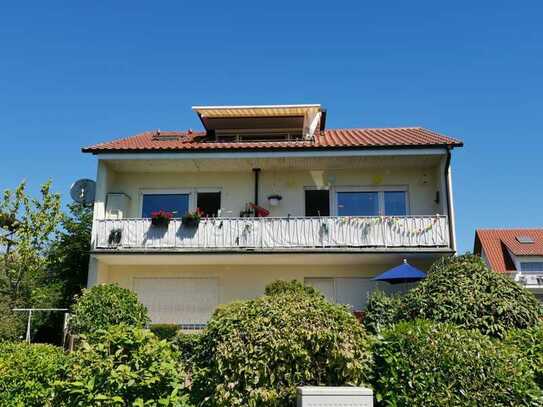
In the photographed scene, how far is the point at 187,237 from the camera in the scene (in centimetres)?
1781

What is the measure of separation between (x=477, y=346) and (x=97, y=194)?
48.9 ft

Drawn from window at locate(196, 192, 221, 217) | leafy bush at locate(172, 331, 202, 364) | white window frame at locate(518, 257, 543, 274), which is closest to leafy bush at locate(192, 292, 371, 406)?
leafy bush at locate(172, 331, 202, 364)

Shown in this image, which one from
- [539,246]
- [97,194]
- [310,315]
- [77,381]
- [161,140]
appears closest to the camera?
[77,381]

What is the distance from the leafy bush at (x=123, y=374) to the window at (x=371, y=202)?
1337cm

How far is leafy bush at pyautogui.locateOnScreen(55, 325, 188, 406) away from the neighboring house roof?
34.6 m

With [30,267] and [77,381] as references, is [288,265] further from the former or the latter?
[77,381]

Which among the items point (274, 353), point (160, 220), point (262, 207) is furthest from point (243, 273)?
point (274, 353)

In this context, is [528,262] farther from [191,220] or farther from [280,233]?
[191,220]

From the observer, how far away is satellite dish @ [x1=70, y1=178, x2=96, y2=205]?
67.1ft

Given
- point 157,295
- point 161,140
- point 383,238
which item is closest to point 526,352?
point 383,238

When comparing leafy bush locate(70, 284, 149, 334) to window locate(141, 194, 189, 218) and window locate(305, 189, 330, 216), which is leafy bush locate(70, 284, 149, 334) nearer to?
window locate(141, 194, 189, 218)

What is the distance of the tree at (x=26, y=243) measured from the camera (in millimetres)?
19641

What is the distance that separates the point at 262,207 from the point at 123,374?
520 inches

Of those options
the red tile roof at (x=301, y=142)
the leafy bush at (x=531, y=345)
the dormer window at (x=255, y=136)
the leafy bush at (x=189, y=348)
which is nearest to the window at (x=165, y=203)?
the red tile roof at (x=301, y=142)
